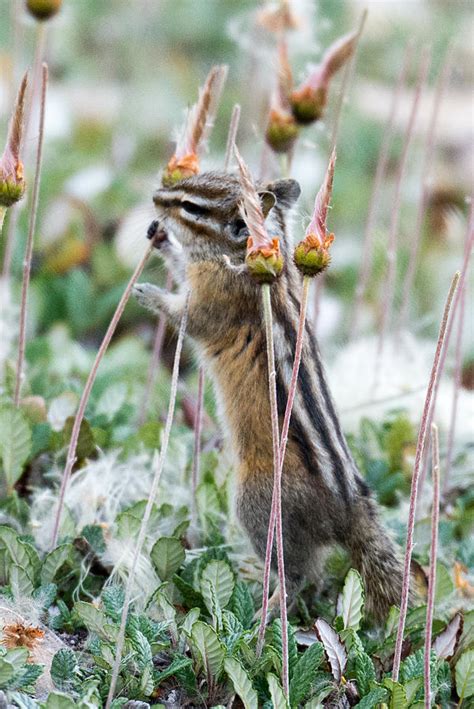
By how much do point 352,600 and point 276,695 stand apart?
595 millimetres

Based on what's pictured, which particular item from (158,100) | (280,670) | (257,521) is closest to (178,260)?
(257,521)

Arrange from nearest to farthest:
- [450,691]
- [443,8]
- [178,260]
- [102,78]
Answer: [450,691], [178,260], [102,78], [443,8]

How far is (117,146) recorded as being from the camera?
9.63m

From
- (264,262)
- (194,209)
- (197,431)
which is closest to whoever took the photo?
(264,262)

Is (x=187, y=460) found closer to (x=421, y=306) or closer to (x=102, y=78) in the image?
(x=421, y=306)

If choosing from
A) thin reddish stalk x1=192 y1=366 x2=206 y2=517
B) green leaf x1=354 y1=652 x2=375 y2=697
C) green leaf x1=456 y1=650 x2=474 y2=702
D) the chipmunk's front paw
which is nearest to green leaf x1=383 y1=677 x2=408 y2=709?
green leaf x1=354 y1=652 x2=375 y2=697

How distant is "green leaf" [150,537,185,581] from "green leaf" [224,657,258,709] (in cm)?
72

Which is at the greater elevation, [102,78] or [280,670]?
[102,78]

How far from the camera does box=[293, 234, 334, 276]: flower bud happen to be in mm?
2783

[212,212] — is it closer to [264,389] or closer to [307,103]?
[307,103]

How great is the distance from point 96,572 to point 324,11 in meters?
8.27

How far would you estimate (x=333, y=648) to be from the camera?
3502 millimetres

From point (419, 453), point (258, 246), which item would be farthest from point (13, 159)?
point (419, 453)

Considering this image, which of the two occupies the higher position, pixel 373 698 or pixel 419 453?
pixel 419 453
